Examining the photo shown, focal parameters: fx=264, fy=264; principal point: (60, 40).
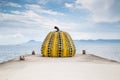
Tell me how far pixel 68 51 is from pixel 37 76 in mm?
8807

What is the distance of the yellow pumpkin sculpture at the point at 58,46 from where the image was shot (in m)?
16.7

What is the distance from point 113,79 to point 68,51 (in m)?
9.31

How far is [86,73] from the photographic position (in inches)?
341

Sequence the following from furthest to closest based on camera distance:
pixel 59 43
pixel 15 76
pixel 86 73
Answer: pixel 59 43
pixel 86 73
pixel 15 76

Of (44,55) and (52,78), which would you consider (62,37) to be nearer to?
(44,55)

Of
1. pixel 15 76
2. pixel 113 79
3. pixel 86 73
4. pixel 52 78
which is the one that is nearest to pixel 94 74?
pixel 86 73

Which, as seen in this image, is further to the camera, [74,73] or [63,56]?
[63,56]

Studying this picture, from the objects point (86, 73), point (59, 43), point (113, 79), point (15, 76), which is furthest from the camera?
point (59, 43)

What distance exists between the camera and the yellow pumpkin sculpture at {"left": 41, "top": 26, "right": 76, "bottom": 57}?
54.8ft

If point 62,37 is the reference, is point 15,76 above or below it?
below

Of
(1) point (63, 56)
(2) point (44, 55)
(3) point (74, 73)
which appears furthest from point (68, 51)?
(3) point (74, 73)

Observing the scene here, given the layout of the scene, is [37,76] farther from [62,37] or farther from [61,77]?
[62,37]

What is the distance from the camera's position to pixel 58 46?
1667cm

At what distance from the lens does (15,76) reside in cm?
814
